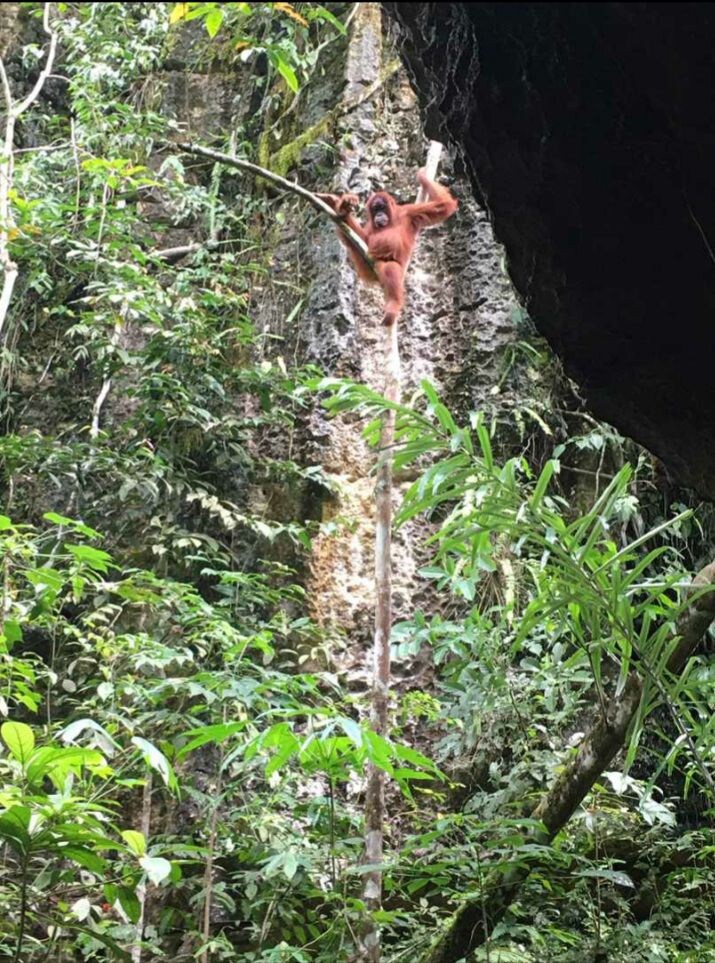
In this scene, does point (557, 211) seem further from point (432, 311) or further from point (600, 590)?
point (432, 311)

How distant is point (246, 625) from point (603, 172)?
2885 mm

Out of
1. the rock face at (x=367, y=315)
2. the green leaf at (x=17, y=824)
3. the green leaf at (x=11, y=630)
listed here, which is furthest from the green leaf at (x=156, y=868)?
the rock face at (x=367, y=315)

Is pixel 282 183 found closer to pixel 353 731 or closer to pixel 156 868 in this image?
pixel 353 731

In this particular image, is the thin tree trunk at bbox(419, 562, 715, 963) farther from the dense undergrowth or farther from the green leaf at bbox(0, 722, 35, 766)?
the green leaf at bbox(0, 722, 35, 766)

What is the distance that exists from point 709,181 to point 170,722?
2.51 meters

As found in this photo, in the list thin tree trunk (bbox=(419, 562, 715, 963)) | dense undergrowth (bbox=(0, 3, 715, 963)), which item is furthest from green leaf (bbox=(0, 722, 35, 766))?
thin tree trunk (bbox=(419, 562, 715, 963))

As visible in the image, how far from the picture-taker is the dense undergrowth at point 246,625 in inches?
98.1

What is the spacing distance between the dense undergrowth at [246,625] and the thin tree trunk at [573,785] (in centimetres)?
7

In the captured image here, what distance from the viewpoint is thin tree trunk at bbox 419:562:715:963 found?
2604 millimetres

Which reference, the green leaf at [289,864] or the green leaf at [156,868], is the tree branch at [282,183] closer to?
the green leaf at [289,864]

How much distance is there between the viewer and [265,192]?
21.2 ft

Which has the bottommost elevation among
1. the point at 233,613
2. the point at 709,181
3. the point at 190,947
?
the point at 190,947

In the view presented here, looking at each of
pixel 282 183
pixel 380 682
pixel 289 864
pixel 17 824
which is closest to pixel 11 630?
pixel 17 824

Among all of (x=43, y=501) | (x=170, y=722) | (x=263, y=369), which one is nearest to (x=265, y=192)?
(x=263, y=369)
